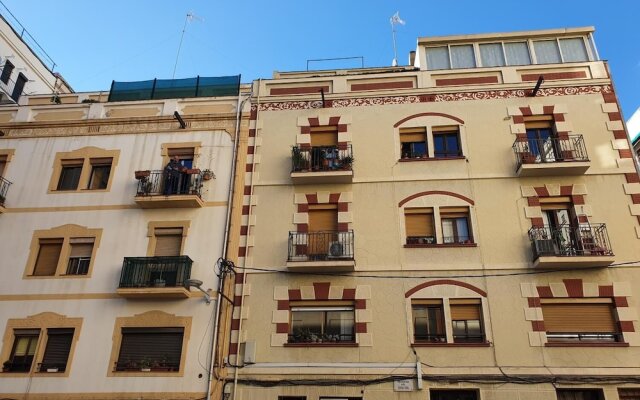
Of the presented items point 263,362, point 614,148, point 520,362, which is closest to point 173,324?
point 263,362

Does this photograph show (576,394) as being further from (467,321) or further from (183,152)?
(183,152)

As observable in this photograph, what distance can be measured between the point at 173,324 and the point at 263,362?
9.05ft

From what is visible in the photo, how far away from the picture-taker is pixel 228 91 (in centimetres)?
1775

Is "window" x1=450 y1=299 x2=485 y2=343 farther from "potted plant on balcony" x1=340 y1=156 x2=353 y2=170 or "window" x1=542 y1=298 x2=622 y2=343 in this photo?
"potted plant on balcony" x1=340 y1=156 x2=353 y2=170

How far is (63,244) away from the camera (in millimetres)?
15195

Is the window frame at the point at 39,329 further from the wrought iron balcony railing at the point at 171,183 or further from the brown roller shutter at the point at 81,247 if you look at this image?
the wrought iron balcony railing at the point at 171,183

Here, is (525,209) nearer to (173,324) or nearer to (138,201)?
(173,324)

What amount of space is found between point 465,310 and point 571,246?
10.8ft

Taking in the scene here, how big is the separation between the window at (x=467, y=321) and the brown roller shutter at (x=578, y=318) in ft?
5.46

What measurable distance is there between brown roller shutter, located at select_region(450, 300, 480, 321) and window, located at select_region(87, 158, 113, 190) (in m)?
11.5

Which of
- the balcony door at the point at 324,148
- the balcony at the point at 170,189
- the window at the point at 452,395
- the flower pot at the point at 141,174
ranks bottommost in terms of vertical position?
the window at the point at 452,395

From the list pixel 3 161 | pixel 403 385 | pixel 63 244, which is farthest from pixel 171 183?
pixel 403 385

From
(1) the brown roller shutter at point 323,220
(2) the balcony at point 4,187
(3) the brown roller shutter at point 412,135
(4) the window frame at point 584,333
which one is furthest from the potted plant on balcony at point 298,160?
(2) the balcony at point 4,187

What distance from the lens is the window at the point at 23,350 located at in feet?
45.1
